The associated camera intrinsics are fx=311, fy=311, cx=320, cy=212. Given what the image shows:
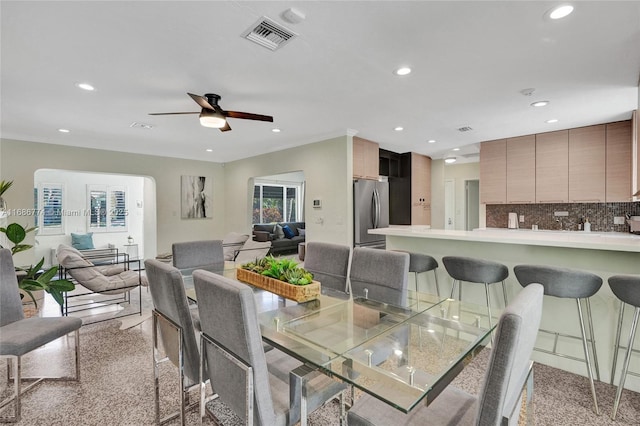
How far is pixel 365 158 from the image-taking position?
5.22 m

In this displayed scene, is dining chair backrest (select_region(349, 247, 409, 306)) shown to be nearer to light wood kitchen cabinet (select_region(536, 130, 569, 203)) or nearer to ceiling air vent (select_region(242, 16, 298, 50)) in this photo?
ceiling air vent (select_region(242, 16, 298, 50))

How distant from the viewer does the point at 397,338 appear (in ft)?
4.97

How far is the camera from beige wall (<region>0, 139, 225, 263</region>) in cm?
492

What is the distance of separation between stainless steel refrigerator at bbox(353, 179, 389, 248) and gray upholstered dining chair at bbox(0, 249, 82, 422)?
3590 millimetres

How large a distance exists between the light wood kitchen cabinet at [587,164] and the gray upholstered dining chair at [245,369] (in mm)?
4778

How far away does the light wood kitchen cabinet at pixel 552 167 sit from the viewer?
4.54 meters

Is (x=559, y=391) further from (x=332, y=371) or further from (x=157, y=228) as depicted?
(x=157, y=228)

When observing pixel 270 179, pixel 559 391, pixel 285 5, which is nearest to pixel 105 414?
pixel 285 5

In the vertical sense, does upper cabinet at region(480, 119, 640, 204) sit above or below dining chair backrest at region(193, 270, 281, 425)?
above

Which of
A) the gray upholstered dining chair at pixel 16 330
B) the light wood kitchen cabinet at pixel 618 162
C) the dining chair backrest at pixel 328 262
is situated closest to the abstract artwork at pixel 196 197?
the gray upholstered dining chair at pixel 16 330

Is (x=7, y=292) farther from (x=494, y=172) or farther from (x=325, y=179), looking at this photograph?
(x=494, y=172)

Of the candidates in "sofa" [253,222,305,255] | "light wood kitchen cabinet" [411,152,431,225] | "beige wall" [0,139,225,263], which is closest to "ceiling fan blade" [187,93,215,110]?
"beige wall" [0,139,225,263]

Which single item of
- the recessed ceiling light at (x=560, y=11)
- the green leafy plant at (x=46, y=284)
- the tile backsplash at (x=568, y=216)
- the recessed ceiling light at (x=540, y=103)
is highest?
the recessed ceiling light at (x=560, y=11)

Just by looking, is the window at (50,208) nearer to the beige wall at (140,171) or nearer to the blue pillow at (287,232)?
the beige wall at (140,171)
